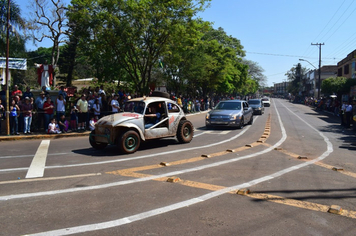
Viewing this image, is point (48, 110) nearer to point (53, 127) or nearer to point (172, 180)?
point (53, 127)

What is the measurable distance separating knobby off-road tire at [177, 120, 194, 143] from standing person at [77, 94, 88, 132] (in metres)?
5.52

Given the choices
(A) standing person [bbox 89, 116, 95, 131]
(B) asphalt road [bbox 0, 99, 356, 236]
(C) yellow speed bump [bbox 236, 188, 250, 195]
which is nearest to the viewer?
(B) asphalt road [bbox 0, 99, 356, 236]

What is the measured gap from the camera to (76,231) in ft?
13.4

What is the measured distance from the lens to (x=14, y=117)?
13602mm

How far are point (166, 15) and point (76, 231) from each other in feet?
56.9

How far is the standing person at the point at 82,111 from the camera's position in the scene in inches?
575

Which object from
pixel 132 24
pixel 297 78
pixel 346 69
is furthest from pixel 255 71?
pixel 132 24

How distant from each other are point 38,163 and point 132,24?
13031 mm

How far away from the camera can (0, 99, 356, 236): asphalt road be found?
4.32 meters

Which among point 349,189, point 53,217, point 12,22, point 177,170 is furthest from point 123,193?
point 12,22

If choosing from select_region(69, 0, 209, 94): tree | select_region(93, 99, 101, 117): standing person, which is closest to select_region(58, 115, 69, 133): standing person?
select_region(93, 99, 101, 117): standing person

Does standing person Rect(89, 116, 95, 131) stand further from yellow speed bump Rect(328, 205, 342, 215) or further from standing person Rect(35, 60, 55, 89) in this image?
yellow speed bump Rect(328, 205, 342, 215)

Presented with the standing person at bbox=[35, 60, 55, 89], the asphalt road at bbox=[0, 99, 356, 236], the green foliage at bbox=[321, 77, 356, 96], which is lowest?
the asphalt road at bbox=[0, 99, 356, 236]

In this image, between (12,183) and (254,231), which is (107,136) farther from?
(254,231)
